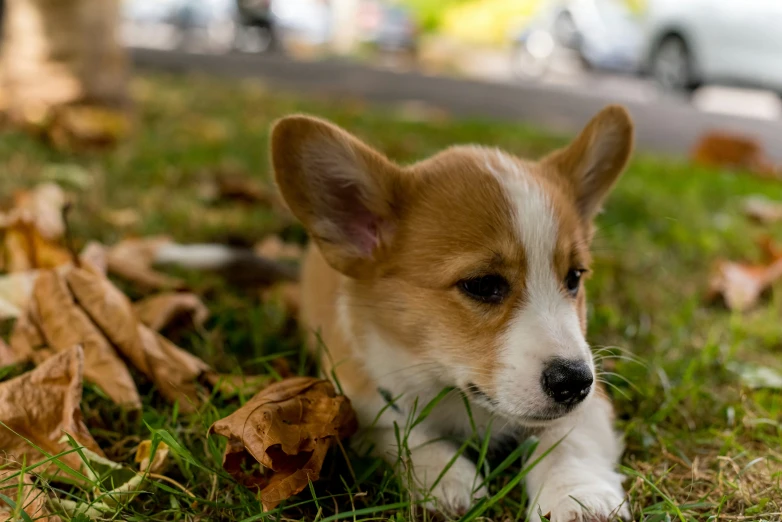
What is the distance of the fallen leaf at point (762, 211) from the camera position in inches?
190

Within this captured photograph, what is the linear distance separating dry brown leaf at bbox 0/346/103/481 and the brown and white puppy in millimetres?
738

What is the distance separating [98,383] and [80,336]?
19 centimetres

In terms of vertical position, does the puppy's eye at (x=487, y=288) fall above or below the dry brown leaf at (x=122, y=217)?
above

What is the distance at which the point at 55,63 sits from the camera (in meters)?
5.90

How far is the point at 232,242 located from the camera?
4023 millimetres

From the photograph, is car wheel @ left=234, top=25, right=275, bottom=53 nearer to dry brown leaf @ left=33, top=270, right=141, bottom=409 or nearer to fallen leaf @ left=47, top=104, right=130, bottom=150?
fallen leaf @ left=47, top=104, right=130, bottom=150

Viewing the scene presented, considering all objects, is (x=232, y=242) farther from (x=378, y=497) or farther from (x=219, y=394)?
(x=378, y=497)

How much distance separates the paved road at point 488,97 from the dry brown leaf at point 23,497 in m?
7.62

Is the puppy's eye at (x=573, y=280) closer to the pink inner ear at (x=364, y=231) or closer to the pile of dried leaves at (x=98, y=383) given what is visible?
the pink inner ear at (x=364, y=231)

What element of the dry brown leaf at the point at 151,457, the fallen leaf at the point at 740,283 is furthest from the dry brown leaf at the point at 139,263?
the fallen leaf at the point at 740,283

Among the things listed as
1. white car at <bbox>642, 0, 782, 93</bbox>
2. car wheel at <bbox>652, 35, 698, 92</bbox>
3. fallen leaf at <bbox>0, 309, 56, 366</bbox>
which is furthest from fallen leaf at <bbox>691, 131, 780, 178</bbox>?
car wheel at <bbox>652, 35, 698, 92</bbox>

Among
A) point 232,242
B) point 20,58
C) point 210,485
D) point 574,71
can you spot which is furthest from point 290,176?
point 574,71

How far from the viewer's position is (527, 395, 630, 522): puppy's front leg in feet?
6.10

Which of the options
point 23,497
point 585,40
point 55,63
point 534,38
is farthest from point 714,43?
point 23,497
